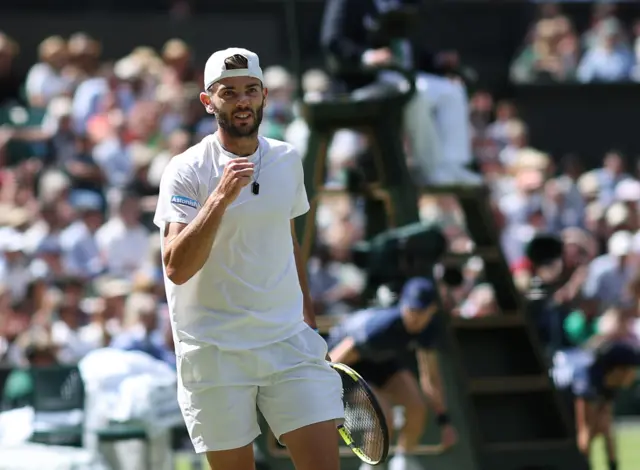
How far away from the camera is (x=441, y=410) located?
8.93 metres

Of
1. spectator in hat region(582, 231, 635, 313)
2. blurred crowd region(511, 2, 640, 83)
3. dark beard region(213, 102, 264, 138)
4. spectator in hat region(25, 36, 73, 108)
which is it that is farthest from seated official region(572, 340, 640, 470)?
blurred crowd region(511, 2, 640, 83)

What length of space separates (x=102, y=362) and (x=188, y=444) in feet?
6.83

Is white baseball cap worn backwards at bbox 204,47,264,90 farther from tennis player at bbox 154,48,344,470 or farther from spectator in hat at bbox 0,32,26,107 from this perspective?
spectator in hat at bbox 0,32,26,107

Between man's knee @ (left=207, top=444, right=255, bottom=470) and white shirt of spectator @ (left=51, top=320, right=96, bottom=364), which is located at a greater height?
man's knee @ (left=207, top=444, right=255, bottom=470)

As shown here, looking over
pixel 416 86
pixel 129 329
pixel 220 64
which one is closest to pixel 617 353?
pixel 416 86

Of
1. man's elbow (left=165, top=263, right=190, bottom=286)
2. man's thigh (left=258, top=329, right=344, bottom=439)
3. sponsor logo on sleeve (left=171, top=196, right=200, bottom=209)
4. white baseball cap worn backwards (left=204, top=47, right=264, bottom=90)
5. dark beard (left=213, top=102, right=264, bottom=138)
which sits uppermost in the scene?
white baseball cap worn backwards (left=204, top=47, right=264, bottom=90)

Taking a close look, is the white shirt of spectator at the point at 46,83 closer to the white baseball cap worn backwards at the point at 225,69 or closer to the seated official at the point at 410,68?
the seated official at the point at 410,68

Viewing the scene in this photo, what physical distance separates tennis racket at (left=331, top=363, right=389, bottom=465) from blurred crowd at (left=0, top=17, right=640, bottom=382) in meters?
4.74

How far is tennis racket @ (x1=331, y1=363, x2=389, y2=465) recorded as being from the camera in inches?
208

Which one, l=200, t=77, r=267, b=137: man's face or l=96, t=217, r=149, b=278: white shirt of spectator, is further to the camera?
l=96, t=217, r=149, b=278: white shirt of spectator

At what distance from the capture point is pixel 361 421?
17.9 ft

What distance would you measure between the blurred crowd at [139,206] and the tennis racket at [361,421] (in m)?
4.74

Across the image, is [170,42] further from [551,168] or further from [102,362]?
[102,362]

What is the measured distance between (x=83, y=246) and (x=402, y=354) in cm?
398
